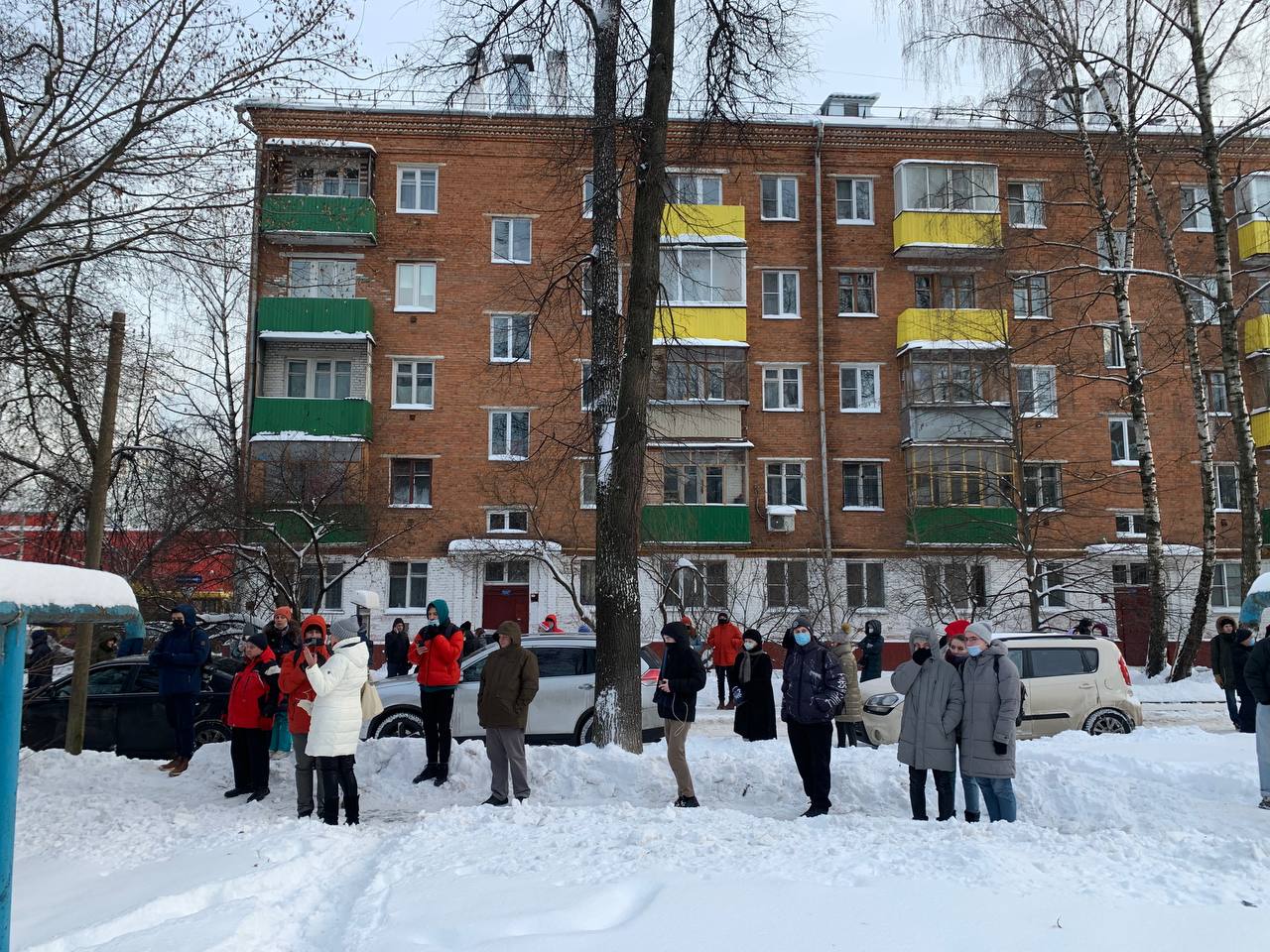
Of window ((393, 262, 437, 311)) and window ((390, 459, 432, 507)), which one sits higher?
window ((393, 262, 437, 311))

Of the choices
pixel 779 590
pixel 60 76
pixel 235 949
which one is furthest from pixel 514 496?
pixel 235 949

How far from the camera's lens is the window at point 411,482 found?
30766 millimetres

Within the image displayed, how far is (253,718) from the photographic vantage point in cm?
988

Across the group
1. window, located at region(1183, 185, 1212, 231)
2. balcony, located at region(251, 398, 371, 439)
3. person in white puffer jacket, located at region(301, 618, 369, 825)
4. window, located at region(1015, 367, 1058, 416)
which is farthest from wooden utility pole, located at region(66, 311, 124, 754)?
window, located at region(1183, 185, 1212, 231)

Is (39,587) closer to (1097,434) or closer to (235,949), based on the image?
(235,949)

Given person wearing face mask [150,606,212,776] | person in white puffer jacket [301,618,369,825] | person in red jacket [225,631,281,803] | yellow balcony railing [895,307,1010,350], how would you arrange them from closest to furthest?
person in white puffer jacket [301,618,369,825] < person in red jacket [225,631,281,803] < person wearing face mask [150,606,212,776] < yellow balcony railing [895,307,1010,350]

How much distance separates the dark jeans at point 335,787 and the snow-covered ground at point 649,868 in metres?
0.35

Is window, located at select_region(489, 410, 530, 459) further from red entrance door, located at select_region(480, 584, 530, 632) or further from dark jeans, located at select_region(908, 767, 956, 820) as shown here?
dark jeans, located at select_region(908, 767, 956, 820)

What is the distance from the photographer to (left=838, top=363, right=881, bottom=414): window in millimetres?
32250

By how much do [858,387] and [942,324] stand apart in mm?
3127

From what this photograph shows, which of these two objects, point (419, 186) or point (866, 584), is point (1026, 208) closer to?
point (866, 584)

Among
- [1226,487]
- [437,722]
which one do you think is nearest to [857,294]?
[1226,487]

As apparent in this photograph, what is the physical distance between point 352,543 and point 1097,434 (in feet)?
75.4

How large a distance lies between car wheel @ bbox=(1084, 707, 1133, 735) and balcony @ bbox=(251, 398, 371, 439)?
21.3 m
